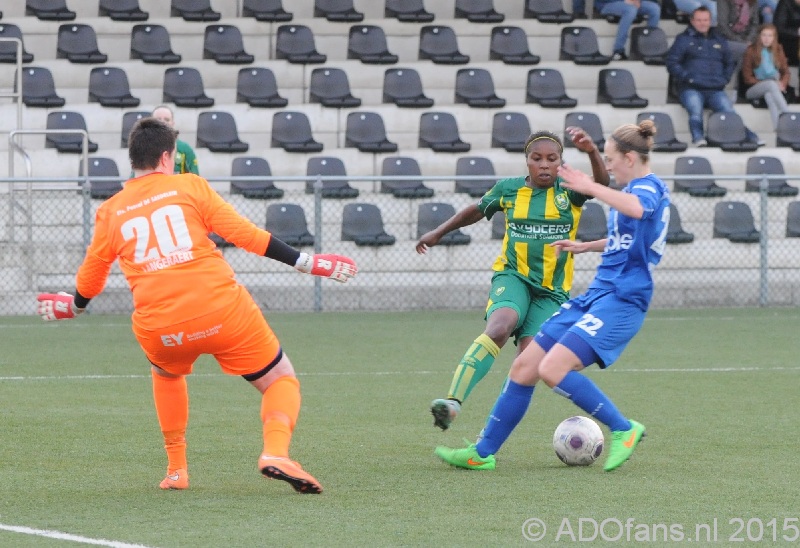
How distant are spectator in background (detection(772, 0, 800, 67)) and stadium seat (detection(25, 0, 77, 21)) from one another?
9.99 meters

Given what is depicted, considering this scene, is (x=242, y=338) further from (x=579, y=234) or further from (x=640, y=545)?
(x=579, y=234)

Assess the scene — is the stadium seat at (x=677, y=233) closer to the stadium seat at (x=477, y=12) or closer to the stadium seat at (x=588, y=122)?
the stadium seat at (x=588, y=122)

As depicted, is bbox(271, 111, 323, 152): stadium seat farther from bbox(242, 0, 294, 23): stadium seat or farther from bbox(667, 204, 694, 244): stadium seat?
bbox(667, 204, 694, 244): stadium seat

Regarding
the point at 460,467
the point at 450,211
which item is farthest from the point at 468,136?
the point at 460,467

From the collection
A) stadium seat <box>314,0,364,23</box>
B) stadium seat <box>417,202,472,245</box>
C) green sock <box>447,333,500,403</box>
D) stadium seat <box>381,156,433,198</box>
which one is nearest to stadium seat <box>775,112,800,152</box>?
stadium seat <box>381,156,433,198</box>

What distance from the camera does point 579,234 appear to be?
1620 centimetres

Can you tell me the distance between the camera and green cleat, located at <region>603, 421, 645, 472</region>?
6.45m

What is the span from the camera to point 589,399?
6.51 metres

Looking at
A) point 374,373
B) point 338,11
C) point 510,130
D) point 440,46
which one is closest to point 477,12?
point 440,46

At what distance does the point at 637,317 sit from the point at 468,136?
12.3 m

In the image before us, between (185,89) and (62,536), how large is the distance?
13193mm

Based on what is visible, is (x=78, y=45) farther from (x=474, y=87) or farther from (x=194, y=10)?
(x=474, y=87)

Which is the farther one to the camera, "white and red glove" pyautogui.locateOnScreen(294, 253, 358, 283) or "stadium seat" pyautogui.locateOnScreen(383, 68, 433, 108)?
"stadium seat" pyautogui.locateOnScreen(383, 68, 433, 108)

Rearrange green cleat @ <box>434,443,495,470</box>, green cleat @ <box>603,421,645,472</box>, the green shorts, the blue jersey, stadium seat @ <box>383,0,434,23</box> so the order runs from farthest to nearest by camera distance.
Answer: stadium seat @ <box>383,0,434,23</box> → the green shorts → green cleat @ <box>434,443,495,470</box> → green cleat @ <box>603,421,645,472</box> → the blue jersey
